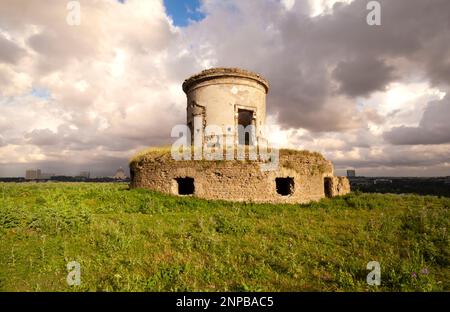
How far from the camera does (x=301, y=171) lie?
12938 millimetres

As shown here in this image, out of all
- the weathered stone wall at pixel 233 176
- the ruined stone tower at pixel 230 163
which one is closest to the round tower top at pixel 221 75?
the ruined stone tower at pixel 230 163

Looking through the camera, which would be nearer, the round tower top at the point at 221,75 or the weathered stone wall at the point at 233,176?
the weathered stone wall at the point at 233,176

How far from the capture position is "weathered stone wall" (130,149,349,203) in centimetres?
1164

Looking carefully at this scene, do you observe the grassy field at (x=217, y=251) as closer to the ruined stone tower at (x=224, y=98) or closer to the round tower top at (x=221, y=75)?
the ruined stone tower at (x=224, y=98)

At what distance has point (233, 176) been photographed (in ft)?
38.2

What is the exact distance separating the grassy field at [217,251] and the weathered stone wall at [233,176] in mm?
1858

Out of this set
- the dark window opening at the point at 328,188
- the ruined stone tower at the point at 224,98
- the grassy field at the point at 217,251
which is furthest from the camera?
the dark window opening at the point at 328,188

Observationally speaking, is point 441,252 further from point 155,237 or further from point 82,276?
point 82,276

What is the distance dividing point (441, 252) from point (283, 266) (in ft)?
12.9

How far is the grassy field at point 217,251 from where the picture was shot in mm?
4387

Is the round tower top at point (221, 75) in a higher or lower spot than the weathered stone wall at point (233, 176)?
higher

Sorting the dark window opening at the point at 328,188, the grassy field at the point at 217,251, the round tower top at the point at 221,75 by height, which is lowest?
the grassy field at the point at 217,251

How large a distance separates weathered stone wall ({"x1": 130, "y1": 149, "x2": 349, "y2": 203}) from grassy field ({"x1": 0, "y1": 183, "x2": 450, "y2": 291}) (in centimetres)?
186

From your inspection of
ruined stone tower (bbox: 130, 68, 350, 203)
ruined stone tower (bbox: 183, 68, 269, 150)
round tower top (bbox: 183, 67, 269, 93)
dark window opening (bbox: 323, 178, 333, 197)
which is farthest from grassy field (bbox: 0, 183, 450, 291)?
round tower top (bbox: 183, 67, 269, 93)
